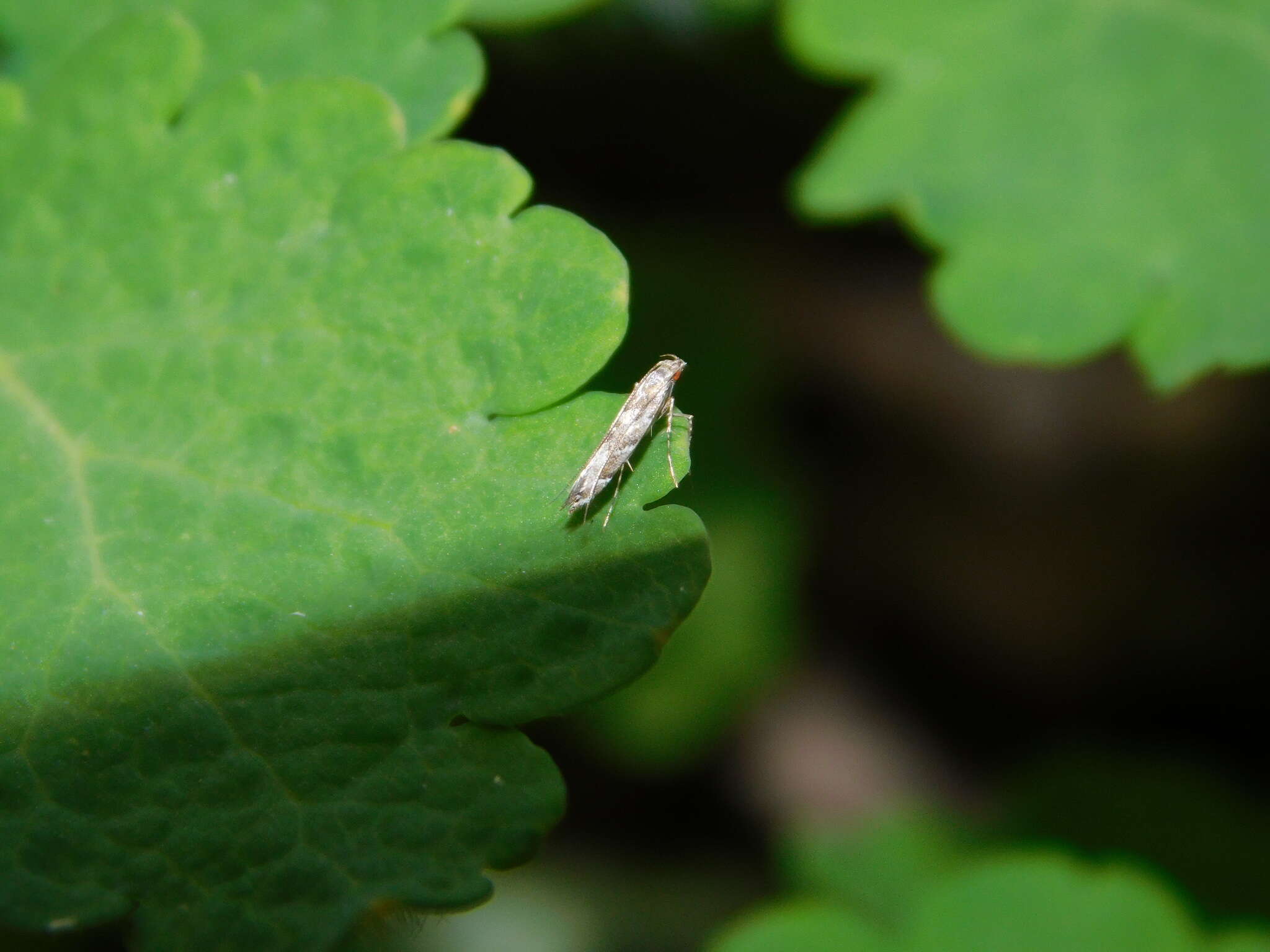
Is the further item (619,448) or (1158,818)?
(1158,818)

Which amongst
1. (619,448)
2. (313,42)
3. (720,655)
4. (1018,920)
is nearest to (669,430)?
(619,448)

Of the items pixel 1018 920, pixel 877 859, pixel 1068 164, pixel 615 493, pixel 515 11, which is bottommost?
pixel 877 859

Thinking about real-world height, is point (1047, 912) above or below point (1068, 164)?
below

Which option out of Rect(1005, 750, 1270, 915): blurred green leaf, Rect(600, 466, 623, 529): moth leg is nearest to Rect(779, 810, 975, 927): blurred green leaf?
Rect(1005, 750, 1270, 915): blurred green leaf

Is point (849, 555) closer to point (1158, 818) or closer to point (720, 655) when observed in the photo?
point (720, 655)

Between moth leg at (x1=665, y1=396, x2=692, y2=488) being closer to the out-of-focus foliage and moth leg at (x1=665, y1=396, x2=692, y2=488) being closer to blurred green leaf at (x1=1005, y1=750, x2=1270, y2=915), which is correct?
the out-of-focus foliage

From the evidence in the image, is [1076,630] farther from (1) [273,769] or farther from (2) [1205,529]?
(1) [273,769]

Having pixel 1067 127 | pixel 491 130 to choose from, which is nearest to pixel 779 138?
pixel 491 130

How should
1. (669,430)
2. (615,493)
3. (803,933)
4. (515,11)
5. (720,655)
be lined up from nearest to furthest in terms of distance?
(615,493), (669,430), (803,933), (515,11), (720,655)
